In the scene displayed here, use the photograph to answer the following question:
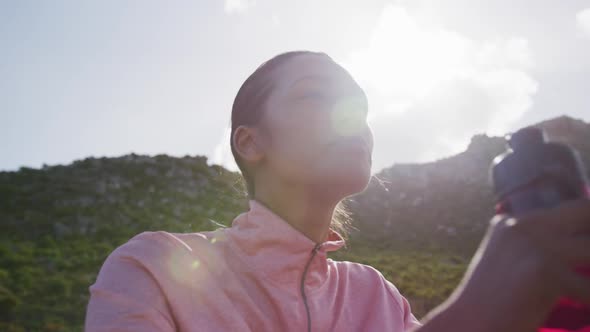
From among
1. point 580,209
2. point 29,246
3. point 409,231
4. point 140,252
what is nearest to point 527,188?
point 580,209

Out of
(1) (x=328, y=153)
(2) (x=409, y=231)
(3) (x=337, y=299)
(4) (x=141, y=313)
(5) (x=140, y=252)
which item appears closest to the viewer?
(4) (x=141, y=313)

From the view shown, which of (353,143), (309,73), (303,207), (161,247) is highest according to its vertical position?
(309,73)

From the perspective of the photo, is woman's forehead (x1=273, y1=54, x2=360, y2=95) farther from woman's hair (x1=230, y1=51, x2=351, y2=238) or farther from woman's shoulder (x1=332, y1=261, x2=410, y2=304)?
woman's shoulder (x1=332, y1=261, x2=410, y2=304)

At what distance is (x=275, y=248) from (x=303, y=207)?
0.22 m

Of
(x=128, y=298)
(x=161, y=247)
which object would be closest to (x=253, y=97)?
(x=161, y=247)

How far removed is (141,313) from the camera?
1.31 meters

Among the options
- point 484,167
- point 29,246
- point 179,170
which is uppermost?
point 484,167

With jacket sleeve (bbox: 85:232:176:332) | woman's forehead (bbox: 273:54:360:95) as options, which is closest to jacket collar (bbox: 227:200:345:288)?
jacket sleeve (bbox: 85:232:176:332)

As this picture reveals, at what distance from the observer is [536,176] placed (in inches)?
25.2

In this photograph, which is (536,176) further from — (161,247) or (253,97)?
(253,97)

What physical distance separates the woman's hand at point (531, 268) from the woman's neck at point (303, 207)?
3.87ft

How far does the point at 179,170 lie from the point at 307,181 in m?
20.3

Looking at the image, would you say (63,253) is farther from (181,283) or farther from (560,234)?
(560,234)

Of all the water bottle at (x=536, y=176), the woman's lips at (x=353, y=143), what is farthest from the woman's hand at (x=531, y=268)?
the woman's lips at (x=353, y=143)
